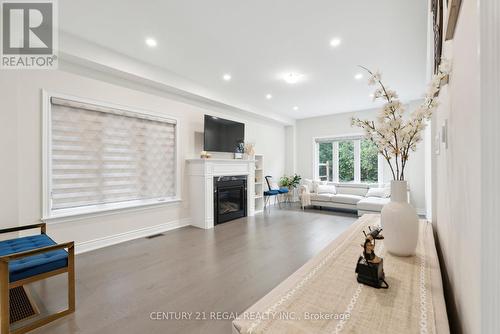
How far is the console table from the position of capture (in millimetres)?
693

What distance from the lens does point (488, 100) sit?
15.2 inches

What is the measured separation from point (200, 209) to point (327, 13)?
3.70 metres

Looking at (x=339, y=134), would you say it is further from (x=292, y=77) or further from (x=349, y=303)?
(x=349, y=303)

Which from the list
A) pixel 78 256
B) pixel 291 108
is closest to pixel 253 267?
pixel 78 256

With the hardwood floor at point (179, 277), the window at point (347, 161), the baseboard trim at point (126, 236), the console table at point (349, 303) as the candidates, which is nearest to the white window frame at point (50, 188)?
the baseboard trim at point (126, 236)

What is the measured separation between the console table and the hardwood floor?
44.3 inches

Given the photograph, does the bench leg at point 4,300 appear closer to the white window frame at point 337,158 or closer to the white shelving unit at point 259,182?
the white shelving unit at point 259,182

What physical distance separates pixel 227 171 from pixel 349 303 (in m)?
4.16

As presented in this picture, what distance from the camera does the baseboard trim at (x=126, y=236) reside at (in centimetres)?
315

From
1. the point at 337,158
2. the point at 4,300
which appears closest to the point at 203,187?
the point at 4,300

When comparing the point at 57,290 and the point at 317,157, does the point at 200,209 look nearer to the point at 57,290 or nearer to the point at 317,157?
the point at 57,290

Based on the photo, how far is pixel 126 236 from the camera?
3.61 m

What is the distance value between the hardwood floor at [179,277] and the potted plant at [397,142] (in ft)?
4.52

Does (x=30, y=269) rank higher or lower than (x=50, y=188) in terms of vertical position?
lower
